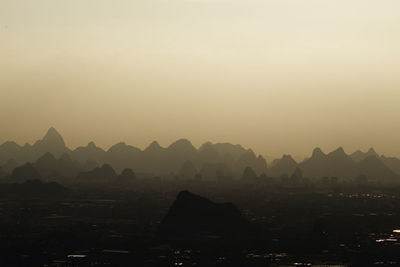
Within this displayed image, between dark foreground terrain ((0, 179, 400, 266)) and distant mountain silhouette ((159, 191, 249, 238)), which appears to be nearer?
dark foreground terrain ((0, 179, 400, 266))

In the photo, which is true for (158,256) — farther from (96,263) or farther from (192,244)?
(192,244)

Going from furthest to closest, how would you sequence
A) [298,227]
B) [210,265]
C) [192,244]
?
[298,227], [192,244], [210,265]

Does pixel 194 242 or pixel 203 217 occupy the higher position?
pixel 203 217

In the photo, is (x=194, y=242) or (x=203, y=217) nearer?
(x=194, y=242)

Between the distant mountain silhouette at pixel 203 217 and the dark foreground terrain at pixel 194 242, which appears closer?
the dark foreground terrain at pixel 194 242

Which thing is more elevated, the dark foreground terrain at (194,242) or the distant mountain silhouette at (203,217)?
the distant mountain silhouette at (203,217)

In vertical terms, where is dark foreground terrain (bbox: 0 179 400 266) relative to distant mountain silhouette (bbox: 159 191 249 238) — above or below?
below

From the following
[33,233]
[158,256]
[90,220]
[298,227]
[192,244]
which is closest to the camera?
[158,256]

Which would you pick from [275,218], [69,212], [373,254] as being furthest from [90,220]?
[373,254]
